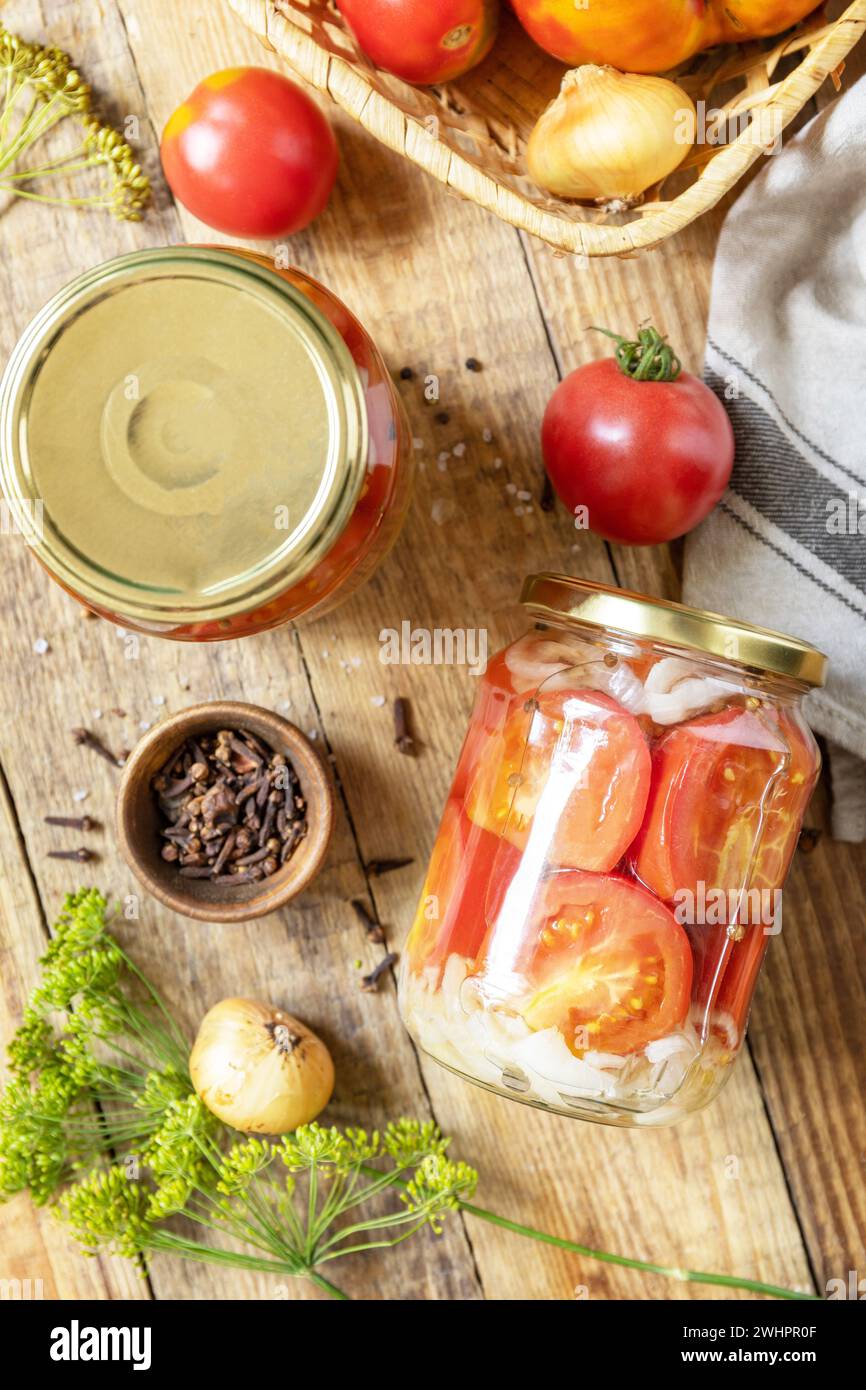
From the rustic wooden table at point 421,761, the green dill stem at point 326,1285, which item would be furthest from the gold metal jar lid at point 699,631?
A: the green dill stem at point 326,1285

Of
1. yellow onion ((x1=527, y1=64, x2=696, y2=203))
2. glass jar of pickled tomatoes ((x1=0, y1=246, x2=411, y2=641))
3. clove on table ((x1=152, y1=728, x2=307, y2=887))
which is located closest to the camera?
glass jar of pickled tomatoes ((x1=0, y1=246, x2=411, y2=641))

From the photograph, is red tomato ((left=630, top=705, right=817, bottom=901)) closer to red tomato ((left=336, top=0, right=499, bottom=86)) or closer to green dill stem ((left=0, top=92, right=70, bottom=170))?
red tomato ((left=336, top=0, right=499, bottom=86))

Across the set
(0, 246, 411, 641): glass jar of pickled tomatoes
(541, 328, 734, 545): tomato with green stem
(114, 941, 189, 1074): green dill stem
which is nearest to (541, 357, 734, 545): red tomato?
(541, 328, 734, 545): tomato with green stem

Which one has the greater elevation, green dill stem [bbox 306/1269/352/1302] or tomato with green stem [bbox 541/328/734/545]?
tomato with green stem [bbox 541/328/734/545]

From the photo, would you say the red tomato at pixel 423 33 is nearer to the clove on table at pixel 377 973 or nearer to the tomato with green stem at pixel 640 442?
the tomato with green stem at pixel 640 442

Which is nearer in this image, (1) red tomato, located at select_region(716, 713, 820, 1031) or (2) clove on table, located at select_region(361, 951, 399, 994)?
(1) red tomato, located at select_region(716, 713, 820, 1031)
